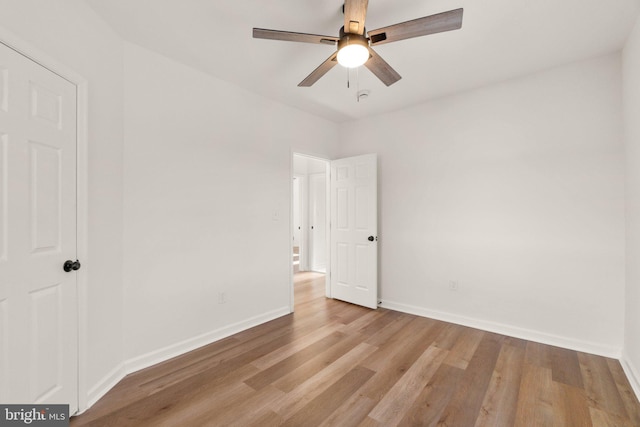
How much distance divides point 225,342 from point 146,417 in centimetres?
105

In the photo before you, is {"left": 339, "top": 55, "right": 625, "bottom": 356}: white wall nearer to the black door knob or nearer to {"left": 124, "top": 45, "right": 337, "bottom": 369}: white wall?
{"left": 124, "top": 45, "right": 337, "bottom": 369}: white wall

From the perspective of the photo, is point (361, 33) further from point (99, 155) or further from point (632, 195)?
point (632, 195)

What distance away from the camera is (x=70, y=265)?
1.72m

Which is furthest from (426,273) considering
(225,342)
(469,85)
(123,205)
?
(123,205)

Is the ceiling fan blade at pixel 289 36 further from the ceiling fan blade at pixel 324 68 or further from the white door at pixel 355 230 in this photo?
the white door at pixel 355 230

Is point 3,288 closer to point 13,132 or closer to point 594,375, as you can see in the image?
point 13,132

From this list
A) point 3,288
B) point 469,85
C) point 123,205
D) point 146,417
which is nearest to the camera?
point 3,288

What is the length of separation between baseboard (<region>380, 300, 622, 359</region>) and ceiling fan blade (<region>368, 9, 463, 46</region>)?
2954 mm

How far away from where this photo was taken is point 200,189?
2723mm

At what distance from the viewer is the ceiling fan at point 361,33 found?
1.54 m

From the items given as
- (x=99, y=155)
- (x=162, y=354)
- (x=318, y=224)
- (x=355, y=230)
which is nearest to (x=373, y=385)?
(x=162, y=354)

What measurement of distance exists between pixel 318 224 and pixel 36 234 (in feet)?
16.6

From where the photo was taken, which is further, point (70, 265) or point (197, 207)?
point (197, 207)

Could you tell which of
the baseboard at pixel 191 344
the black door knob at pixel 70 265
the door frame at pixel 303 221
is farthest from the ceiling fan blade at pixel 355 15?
the door frame at pixel 303 221
